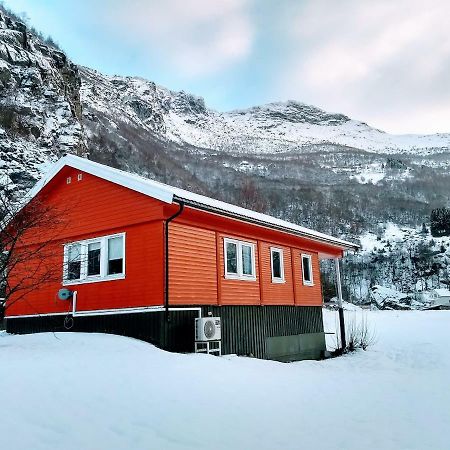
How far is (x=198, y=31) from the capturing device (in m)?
21.2

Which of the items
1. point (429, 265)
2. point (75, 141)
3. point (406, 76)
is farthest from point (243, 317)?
point (429, 265)

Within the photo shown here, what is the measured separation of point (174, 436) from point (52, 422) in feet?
4.82

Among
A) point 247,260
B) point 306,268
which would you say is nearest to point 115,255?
point 247,260

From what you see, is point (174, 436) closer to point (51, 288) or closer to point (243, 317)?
point (243, 317)

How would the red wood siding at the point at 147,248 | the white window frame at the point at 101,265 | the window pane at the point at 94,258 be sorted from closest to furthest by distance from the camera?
the red wood siding at the point at 147,248, the white window frame at the point at 101,265, the window pane at the point at 94,258

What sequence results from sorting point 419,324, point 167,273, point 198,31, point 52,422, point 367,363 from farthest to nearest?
point 419,324 → point 198,31 → point 367,363 → point 167,273 → point 52,422

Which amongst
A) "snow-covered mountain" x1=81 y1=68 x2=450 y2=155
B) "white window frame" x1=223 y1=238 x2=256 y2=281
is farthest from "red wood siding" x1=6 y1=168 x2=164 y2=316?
"snow-covered mountain" x1=81 y1=68 x2=450 y2=155

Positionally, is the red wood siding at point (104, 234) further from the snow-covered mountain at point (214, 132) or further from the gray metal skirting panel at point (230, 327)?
the snow-covered mountain at point (214, 132)

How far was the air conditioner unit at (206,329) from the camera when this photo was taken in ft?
35.5

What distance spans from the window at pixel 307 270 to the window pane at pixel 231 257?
4587 millimetres

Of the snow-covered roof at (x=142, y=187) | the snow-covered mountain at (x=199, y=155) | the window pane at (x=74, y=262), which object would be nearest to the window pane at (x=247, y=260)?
the snow-covered roof at (x=142, y=187)

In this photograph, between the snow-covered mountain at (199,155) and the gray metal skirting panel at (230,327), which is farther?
the snow-covered mountain at (199,155)

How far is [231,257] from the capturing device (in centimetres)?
1309

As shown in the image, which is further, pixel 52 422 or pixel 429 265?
pixel 429 265
